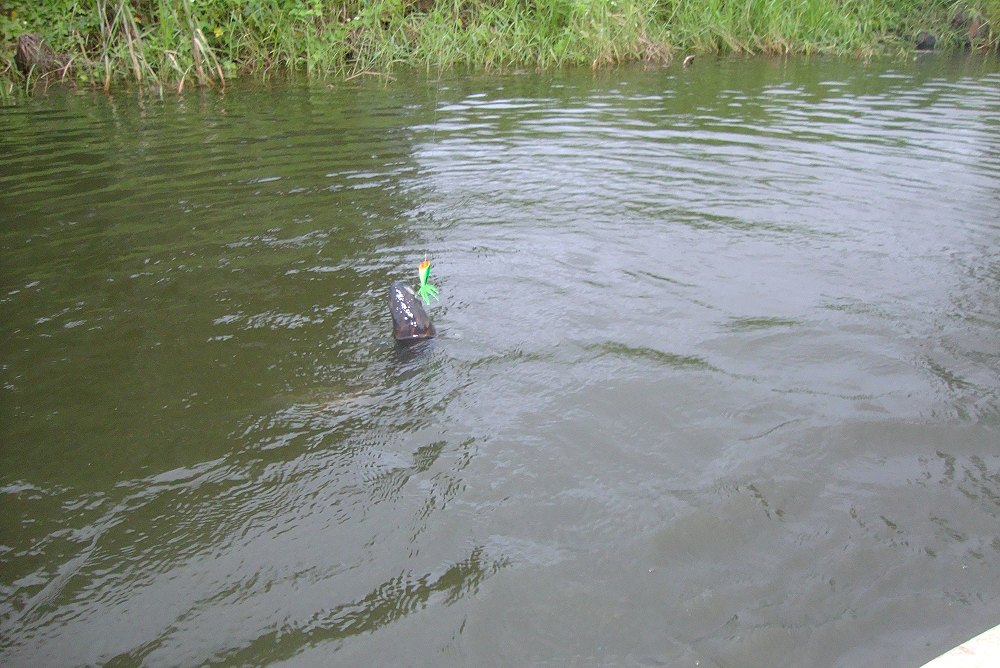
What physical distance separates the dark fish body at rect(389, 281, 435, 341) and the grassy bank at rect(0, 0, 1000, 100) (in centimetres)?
902

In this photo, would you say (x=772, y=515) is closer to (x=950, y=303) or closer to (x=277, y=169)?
(x=950, y=303)

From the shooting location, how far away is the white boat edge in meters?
1.73

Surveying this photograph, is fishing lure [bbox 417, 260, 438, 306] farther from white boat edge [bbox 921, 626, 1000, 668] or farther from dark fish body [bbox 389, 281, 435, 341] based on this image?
white boat edge [bbox 921, 626, 1000, 668]

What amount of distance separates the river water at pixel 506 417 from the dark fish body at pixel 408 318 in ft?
0.29

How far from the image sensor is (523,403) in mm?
3479

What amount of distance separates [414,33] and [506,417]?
37.8 feet

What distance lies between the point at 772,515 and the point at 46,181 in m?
6.73

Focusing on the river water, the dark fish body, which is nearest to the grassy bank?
the river water

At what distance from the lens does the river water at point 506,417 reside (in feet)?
7.93

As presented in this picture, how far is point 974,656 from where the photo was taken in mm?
1756

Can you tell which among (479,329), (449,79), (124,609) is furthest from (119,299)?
(449,79)

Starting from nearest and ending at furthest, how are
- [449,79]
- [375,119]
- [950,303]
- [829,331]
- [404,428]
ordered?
[404,428] < [829,331] < [950,303] < [375,119] < [449,79]

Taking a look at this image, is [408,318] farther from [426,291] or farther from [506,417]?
[506,417]

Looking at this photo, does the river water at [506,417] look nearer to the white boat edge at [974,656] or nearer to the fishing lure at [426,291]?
the fishing lure at [426,291]
